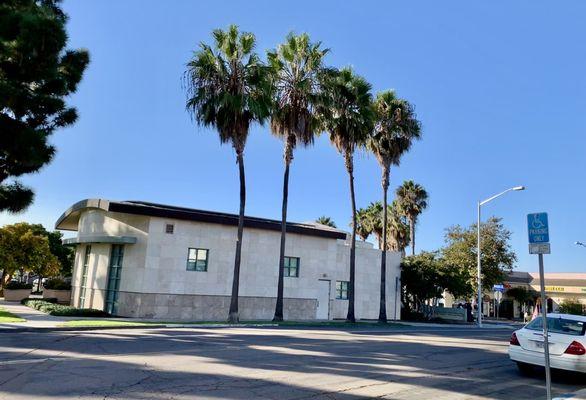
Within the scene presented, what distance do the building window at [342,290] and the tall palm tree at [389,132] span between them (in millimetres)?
3301

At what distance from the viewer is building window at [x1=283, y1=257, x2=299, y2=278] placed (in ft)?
101

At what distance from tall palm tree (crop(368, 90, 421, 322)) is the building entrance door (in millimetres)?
4384

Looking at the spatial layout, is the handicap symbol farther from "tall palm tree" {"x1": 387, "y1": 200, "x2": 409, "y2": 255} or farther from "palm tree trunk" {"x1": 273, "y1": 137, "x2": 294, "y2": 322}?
"tall palm tree" {"x1": 387, "y1": 200, "x2": 409, "y2": 255}

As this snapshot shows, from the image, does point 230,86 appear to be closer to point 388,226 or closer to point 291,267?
point 291,267

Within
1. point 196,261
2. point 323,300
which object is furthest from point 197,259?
point 323,300

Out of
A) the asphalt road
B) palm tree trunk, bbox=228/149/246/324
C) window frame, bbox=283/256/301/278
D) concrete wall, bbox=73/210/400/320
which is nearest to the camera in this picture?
the asphalt road

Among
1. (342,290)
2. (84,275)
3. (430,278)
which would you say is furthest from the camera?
(430,278)

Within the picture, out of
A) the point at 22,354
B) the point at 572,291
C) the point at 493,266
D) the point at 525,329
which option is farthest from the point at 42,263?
the point at 572,291

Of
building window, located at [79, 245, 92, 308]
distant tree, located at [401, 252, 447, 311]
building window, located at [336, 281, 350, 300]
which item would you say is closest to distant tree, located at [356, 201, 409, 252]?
distant tree, located at [401, 252, 447, 311]

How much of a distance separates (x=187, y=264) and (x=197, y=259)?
66 cm

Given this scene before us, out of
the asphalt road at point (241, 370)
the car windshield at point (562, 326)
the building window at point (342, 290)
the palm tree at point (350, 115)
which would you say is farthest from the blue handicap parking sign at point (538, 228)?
the building window at point (342, 290)

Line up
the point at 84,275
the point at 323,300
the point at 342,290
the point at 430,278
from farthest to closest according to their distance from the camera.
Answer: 1. the point at 430,278
2. the point at 342,290
3. the point at 323,300
4. the point at 84,275

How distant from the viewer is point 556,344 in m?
10.7

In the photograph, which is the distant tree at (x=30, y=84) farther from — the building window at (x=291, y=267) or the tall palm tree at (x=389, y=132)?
the tall palm tree at (x=389, y=132)
